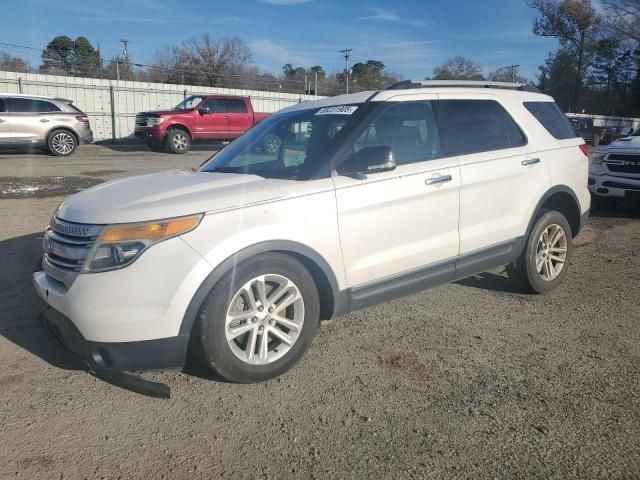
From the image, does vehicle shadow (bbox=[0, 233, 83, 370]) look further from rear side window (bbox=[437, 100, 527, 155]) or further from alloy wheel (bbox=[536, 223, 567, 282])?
alloy wheel (bbox=[536, 223, 567, 282])

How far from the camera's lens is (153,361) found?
2.91 metres

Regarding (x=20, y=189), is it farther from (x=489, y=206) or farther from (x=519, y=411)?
(x=519, y=411)

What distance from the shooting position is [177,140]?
19250 millimetres

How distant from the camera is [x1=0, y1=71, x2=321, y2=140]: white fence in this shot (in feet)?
69.9

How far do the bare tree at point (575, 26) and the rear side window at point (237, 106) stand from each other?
41887 millimetres

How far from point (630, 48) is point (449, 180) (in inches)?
2451

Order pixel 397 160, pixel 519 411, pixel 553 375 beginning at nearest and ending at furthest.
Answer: pixel 519 411 < pixel 553 375 < pixel 397 160

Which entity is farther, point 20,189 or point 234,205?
point 20,189

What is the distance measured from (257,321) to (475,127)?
2.42m

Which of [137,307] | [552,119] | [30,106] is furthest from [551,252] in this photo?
[30,106]

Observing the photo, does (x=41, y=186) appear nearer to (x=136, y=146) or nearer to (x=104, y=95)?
(x=136, y=146)

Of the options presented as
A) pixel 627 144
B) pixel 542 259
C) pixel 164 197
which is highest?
pixel 627 144

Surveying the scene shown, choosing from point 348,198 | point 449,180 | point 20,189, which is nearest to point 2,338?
point 348,198

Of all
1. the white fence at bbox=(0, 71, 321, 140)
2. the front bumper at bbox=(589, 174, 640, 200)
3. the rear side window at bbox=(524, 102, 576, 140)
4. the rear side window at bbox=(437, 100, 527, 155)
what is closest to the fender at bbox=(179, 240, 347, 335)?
the rear side window at bbox=(437, 100, 527, 155)
